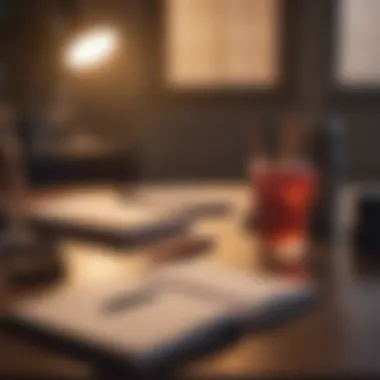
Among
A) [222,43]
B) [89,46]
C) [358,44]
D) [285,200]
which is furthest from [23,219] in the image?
[358,44]

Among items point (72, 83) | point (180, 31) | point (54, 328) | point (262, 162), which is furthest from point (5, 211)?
point (180, 31)

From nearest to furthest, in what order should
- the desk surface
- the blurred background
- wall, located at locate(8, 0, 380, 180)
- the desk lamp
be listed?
1. the desk surface
2. the blurred background
3. the desk lamp
4. wall, located at locate(8, 0, 380, 180)

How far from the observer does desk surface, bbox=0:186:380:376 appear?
2.46 feet

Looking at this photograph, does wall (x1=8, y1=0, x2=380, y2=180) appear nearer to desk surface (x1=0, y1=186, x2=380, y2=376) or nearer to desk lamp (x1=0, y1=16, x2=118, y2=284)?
desk lamp (x1=0, y1=16, x2=118, y2=284)

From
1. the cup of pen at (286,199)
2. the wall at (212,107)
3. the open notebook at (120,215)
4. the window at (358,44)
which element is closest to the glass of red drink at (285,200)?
the cup of pen at (286,199)

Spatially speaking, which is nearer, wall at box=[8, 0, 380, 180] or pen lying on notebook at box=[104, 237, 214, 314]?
pen lying on notebook at box=[104, 237, 214, 314]

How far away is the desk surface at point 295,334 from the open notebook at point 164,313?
24 millimetres

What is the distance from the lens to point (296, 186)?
124 cm

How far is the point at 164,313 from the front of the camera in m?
0.83

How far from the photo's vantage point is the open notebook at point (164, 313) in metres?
0.76

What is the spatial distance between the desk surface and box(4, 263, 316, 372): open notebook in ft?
0.08

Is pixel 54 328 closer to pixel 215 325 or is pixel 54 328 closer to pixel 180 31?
pixel 215 325

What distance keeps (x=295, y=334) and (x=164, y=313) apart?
133mm

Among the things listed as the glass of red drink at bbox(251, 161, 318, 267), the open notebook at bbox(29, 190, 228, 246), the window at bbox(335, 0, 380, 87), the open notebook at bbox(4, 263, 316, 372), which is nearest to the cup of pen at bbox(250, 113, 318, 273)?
the glass of red drink at bbox(251, 161, 318, 267)
